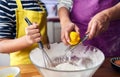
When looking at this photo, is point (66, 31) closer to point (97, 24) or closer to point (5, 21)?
point (97, 24)

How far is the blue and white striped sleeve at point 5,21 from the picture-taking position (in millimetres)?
953

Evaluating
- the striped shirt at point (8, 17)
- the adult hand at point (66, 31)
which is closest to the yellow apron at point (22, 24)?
the striped shirt at point (8, 17)

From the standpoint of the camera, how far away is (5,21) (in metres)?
0.96

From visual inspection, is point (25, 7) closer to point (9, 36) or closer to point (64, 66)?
point (9, 36)

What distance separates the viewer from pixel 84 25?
1.13 m

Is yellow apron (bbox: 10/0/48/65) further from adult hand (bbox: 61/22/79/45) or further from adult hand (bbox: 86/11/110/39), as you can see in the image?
adult hand (bbox: 86/11/110/39)

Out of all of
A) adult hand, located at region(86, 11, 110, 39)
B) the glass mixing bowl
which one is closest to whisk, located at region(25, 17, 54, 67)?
the glass mixing bowl

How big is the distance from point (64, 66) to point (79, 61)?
0.28 ft

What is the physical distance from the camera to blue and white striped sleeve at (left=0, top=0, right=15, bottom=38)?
3.13ft

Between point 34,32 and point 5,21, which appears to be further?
point 5,21

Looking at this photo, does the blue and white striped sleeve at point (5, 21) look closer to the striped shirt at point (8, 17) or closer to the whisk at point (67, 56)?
the striped shirt at point (8, 17)

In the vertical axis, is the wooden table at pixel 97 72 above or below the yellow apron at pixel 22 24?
below

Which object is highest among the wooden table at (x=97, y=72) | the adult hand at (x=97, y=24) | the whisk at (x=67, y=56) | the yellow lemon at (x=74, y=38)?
Result: the adult hand at (x=97, y=24)

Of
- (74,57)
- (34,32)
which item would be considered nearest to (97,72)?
(74,57)
